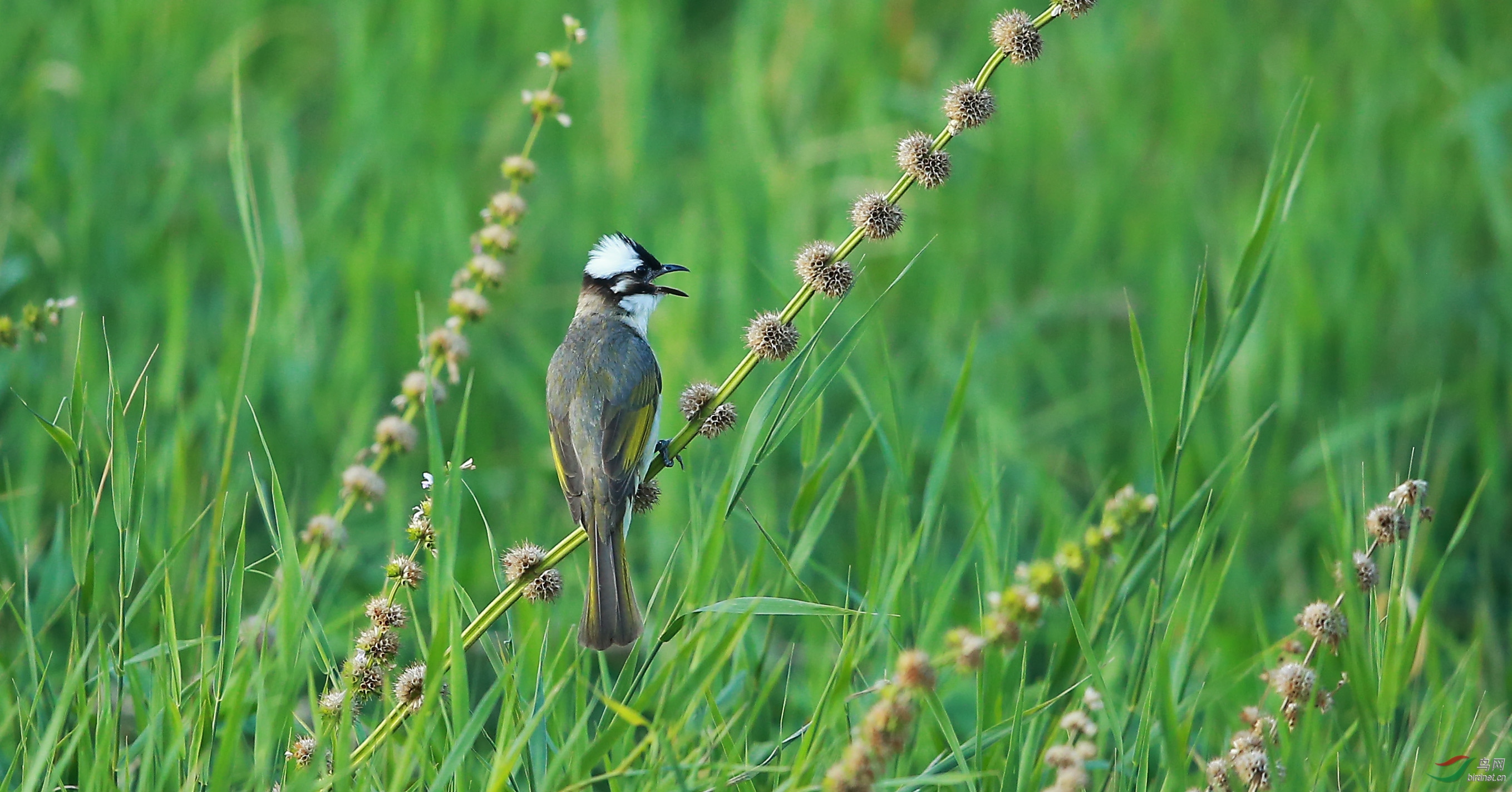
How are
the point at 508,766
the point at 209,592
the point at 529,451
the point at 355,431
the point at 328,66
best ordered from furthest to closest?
the point at 328,66 < the point at 529,451 < the point at 355,431 < the point at 209,592 < the point at 508,766

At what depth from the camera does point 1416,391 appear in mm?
A: 5418

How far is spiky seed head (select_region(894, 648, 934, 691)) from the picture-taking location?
1.48 m

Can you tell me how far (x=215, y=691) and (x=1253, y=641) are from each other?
10.5 ft

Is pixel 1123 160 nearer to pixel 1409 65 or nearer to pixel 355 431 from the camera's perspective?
pixel 1409 65

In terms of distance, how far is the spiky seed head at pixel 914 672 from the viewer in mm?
1479

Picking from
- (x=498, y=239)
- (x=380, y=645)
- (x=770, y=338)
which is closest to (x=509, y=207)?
(x=498, y=239)

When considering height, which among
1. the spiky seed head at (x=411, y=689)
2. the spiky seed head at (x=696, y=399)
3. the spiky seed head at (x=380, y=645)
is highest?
the spiky seed head at (x=696, y=399)

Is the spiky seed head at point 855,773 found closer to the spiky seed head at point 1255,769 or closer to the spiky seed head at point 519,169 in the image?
the spiky seed head at point 1255,769

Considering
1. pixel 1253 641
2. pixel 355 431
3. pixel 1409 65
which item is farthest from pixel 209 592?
pixel 1409 65

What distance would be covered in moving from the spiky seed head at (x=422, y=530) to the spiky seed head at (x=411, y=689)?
200 millimetres

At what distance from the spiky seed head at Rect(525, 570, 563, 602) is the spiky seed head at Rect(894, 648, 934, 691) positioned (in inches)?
31.0

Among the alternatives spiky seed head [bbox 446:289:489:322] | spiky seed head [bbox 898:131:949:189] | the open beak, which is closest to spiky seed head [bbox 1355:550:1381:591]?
spiky seed head [bbox 898:131:949:189]

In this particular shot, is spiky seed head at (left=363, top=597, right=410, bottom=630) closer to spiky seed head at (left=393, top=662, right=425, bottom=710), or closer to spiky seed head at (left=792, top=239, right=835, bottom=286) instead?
spiky seed head at (left=393, top=662, right=425, bottom=710)

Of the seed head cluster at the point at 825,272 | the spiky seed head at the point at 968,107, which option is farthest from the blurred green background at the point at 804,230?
the spiky seed head at the point at 968,107
